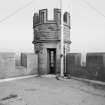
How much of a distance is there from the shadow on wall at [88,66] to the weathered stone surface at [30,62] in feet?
7.58

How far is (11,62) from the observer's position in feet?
22.8

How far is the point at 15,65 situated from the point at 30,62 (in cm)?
103

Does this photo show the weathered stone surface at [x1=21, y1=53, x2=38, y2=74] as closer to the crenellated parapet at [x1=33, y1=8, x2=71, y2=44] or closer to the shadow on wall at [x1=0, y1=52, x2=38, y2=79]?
the shadow on wall at [x1=0, y1=52, x2=38, y2=79]

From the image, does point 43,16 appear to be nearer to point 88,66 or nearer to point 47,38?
point 47,38

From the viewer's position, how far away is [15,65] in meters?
7.44

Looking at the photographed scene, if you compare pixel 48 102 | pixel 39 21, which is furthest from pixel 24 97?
pixel 39 21

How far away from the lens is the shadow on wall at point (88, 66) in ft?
20.3

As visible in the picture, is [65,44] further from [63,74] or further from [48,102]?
[48,102]

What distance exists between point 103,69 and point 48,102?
12.4ft

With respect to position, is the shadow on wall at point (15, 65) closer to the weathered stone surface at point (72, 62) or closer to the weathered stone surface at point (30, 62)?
the weathered stone surface at point (30, 62)

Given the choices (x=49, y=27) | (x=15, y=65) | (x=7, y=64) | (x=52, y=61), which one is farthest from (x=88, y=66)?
(x=7, y=64)

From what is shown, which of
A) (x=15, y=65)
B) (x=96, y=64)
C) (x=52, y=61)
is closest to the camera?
(x=96, y=64)

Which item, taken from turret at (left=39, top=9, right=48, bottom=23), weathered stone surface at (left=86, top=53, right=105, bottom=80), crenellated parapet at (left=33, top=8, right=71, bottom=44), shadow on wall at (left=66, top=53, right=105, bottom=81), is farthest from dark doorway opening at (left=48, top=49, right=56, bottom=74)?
weathered stone surface at (left=86, top=53, right=105, bottom=80)

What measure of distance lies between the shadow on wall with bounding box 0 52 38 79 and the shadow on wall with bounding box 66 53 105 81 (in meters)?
2.49
